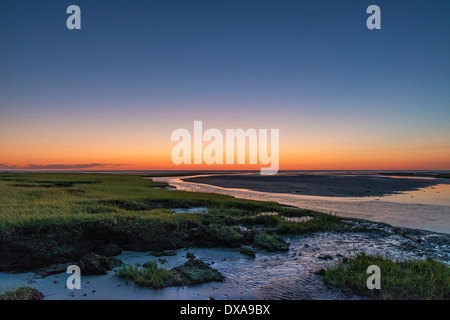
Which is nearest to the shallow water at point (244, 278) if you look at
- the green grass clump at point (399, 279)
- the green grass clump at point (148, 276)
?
the green grass clump at point (148, 276)

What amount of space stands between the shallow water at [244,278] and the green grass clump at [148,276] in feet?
0.62

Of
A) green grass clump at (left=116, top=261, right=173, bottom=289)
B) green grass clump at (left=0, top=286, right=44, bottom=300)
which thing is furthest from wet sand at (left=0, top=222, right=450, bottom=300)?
green grass clump at (left=0, top=286, right=44, bottom=300)

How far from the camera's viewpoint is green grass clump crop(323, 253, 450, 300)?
786cm

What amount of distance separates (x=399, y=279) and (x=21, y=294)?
11.5m

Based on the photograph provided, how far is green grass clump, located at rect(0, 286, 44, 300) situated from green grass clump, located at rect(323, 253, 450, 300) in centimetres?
913

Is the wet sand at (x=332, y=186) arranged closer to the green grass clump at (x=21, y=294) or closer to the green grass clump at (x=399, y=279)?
the green grass clump at (x=399, y=279)

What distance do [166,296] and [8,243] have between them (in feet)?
25.0

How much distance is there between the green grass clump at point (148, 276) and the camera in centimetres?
842

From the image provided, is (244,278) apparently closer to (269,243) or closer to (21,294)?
(269,243)

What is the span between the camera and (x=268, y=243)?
42.6ft

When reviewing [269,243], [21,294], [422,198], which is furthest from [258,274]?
[422,198]

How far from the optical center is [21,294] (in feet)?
24.1
